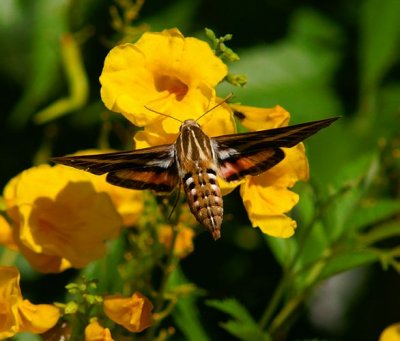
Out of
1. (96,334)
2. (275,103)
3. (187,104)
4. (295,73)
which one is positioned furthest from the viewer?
(295,73)

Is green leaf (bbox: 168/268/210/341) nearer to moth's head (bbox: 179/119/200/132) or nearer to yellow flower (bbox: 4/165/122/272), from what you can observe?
yellow flower (bbox: 4/165/122/272)

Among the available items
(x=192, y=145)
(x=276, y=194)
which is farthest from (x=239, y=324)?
(x=192, y=145)

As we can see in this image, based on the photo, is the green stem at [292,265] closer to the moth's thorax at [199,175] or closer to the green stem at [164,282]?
the green stem at [164,282]

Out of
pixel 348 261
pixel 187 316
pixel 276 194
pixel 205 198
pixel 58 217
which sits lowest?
pixel 187 316

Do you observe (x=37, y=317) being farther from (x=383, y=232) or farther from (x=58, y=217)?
(x=383, y=232)

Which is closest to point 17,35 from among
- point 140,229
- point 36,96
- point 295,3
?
point 36,96

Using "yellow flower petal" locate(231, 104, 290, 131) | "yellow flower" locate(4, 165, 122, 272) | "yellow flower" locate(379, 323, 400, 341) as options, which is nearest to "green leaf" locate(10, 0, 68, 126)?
"yellow flower" locate(4, 165, 122, 272)

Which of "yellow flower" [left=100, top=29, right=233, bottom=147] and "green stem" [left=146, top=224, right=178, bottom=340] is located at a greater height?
"yellow flower" [left=100, top=29, right=233, bottom=147]
